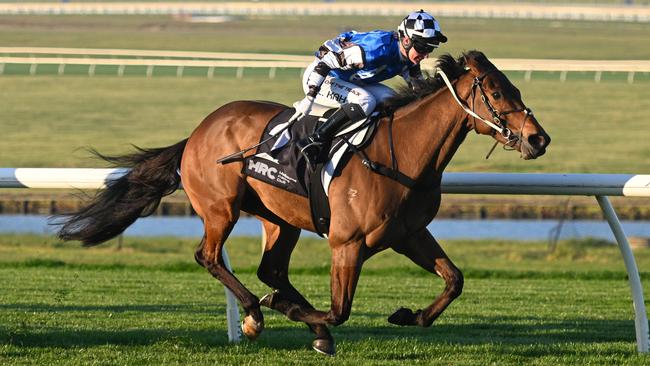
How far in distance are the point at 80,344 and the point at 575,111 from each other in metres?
34.6

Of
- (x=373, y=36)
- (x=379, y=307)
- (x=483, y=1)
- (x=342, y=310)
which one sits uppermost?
(x=373, y=36)

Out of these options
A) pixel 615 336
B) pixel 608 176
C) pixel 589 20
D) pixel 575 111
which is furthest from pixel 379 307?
pixel 589 20

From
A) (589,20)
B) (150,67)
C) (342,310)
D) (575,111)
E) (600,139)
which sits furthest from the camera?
(589,20)

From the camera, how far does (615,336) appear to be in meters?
6.69

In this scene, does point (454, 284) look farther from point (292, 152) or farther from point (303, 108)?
point (303, 108)

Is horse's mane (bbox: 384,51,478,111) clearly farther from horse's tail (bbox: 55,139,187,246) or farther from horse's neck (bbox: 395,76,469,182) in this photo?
horse's tail (bbox: 55,139,187,246)

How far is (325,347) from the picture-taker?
584cm

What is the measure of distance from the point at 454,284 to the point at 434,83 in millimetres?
931

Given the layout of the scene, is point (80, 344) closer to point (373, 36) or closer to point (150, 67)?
point (373, 36)

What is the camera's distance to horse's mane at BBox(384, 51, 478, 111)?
5.84 meters

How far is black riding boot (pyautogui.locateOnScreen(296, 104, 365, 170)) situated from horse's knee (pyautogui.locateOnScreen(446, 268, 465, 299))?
807mm

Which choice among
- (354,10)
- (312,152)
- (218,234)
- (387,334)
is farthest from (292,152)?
(354,10)

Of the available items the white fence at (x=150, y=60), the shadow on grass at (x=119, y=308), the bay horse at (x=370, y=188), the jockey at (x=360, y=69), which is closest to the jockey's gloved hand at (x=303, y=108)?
the jockey at (x=360, y=69)

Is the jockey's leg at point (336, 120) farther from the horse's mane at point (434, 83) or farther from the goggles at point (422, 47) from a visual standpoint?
the goggles at point (422, 47)
